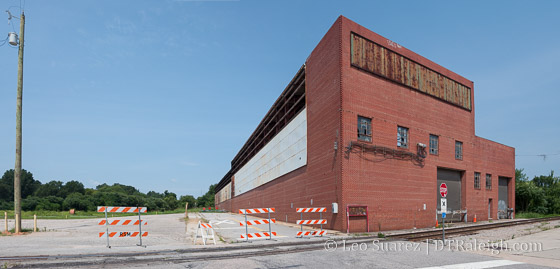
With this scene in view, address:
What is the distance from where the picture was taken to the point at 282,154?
107 ft

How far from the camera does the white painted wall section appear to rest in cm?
2705

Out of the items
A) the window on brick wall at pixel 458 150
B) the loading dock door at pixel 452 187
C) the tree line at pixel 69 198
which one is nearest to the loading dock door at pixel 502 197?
the loading dock door at pixel 452 187

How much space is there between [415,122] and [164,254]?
19461 mm

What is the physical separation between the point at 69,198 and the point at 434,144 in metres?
89.5

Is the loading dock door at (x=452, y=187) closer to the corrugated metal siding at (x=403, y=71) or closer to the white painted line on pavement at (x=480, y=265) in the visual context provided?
the corrugated metal siding at (x=403, y=71)

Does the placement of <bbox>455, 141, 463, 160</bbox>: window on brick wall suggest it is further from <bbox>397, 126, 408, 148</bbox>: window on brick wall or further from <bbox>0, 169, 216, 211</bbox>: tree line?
<bbox>0, 169, 216, 211</bbox>: tree line

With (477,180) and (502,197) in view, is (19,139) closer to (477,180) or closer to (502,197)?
(477,180)

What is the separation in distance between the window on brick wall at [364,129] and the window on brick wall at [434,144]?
6.84 meters

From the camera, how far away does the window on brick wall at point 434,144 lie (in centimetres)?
2595

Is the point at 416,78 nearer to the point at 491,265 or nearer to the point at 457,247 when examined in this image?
the point at 457,247

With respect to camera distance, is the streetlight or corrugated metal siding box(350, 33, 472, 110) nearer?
the streetlight

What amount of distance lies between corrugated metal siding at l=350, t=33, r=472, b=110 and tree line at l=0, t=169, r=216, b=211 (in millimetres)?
79527

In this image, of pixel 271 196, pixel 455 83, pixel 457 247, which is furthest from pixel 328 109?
pixel 271 196

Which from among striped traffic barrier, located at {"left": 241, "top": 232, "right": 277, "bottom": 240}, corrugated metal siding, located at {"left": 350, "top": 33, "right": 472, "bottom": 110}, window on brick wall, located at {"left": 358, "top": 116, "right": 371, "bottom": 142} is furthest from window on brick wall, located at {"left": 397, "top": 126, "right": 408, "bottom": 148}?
striped traffic barrier, located at {"left": 241, "top": 232, "right": 277, "bottom": 240}
